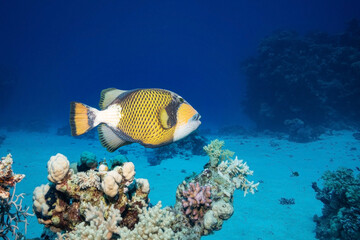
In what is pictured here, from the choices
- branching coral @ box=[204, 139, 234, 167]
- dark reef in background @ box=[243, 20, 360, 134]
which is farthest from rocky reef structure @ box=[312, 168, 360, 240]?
dark reef in background @ box=[243, 20, 360, 134]

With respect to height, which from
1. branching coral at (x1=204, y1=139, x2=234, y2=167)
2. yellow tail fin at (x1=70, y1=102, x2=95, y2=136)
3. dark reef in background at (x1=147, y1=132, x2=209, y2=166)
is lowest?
yellow tail fin at (x1=70, y1=102, x2=95, y2=136)

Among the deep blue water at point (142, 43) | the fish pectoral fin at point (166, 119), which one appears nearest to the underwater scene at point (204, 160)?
the fish pectoral fin at point (166, 119)

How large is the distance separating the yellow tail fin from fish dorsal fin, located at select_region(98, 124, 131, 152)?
15cm

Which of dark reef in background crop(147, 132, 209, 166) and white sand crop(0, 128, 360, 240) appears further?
dark reef in background crop(147, 132, 209, 166)

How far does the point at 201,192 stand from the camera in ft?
8.45

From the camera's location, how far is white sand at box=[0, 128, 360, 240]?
6.11 meters

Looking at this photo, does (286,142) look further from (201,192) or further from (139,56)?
(139,56)

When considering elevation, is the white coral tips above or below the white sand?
below

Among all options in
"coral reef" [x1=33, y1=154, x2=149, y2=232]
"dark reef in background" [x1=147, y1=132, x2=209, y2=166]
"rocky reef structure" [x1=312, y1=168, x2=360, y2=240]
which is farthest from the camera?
"dark reef in background" [x1=147, y1=132, x2=209, y2=166]

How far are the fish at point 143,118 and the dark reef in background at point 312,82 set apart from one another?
64.1 feet

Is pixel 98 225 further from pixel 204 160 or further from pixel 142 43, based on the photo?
pixel 142 43

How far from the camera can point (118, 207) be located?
2117 mm

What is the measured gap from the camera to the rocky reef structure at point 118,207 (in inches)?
73.4

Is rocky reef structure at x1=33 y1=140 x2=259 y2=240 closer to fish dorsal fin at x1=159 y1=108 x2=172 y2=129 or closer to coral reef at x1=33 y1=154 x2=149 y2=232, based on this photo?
coral reef at x1=33 y1=154 x2=149 y2=232
